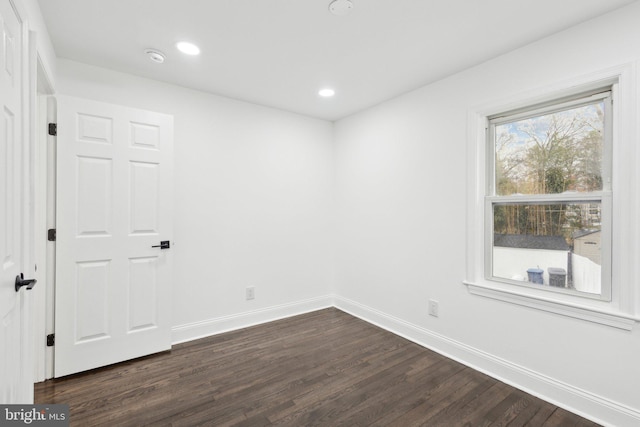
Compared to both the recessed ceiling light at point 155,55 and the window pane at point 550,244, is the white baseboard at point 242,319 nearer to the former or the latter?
the window pane at point 550,244

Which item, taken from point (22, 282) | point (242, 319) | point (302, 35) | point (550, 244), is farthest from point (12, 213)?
point (550, 244)

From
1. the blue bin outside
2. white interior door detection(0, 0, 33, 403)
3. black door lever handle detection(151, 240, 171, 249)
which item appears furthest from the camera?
black door lever handle detection(151, 240, 171, 249)

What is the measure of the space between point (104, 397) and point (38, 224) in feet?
4.44

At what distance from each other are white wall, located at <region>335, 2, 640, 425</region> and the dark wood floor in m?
0.23

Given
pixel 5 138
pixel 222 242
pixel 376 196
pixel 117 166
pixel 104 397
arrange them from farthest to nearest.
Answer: pixel 376 196, pixel 222 242, pixel 117 166, pixel 104 397, pixel 5 138

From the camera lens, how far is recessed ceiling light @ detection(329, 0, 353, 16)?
1773mm

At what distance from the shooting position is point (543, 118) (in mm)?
2281

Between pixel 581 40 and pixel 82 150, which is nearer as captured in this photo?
pixel 581 40

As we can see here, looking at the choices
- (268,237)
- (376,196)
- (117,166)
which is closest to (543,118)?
(376,196)

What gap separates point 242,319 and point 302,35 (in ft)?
9.25

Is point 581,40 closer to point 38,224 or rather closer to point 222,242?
point 222,242

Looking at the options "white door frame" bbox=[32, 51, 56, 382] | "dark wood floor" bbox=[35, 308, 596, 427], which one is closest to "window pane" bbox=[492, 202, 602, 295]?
"dark wood floor" bbox=[35, 308, 596, 427]

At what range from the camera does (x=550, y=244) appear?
7.33ft

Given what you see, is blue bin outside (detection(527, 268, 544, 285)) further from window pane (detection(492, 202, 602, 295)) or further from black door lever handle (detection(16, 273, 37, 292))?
black door lever handle (detection(16, 273, 37, 292))
